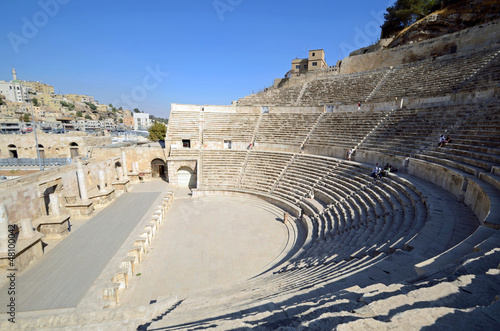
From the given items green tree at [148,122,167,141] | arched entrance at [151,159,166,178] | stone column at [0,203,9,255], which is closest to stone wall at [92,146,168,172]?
arched entrance at [151,159,166,178]

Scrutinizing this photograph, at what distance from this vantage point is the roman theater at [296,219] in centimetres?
344

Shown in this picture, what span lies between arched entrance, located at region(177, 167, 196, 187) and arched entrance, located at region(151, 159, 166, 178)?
354 centimetres

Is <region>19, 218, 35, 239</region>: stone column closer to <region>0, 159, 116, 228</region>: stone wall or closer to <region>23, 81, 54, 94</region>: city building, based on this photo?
<region>0, 159, 116, 228</region>: stone wall

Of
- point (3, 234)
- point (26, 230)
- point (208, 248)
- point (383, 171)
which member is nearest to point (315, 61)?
point (383, 171)

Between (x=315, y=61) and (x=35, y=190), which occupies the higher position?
(x=315, y=61)

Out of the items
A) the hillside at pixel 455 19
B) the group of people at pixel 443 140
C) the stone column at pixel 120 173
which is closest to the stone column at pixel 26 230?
the stone column at pixel 120 173

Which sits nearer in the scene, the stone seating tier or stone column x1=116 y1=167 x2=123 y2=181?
stone column x1=116 y1=167 x2=123 y2=181

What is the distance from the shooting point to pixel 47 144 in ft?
82.4

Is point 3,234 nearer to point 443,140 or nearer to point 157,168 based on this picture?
point 157,168

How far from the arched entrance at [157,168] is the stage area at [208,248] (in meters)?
8.90

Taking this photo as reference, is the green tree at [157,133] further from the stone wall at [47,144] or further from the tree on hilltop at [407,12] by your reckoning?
the tree on hilltop at [407,12]

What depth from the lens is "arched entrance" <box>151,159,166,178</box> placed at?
76.1 ft

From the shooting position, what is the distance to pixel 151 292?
776cm

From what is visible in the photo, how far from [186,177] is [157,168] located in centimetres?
446
